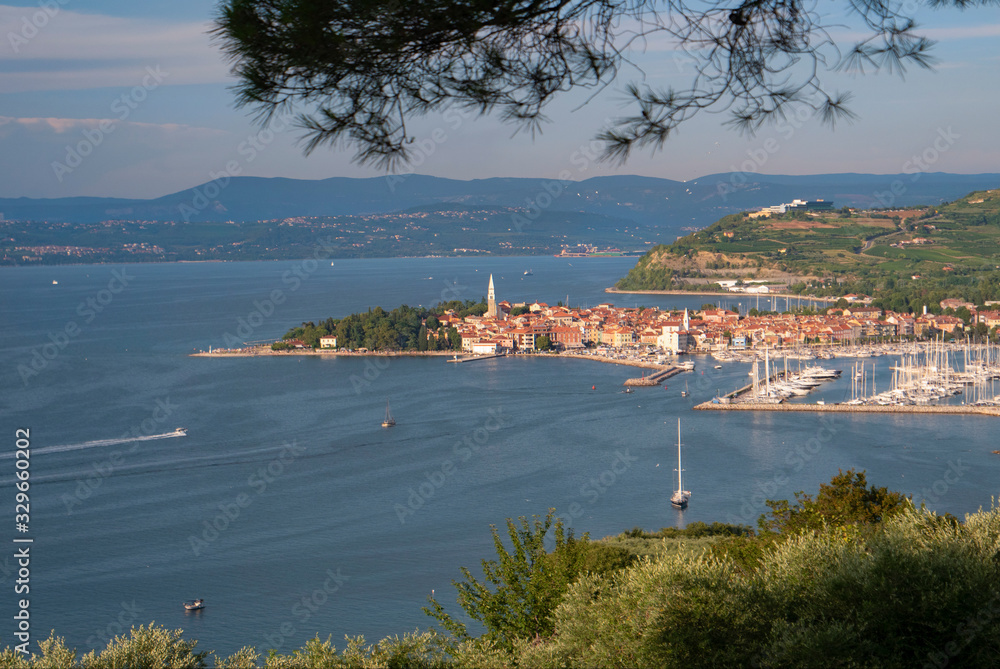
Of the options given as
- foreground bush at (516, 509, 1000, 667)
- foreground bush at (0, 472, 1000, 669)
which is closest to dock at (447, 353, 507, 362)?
foreground bush at (0, 472, 1000, 669)

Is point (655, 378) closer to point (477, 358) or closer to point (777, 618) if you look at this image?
point (477, 358)

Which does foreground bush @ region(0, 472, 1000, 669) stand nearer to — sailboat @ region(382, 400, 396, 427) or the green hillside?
sailboat @ region(382, 400, 396, 427)

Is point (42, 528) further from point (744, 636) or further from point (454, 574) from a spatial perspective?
point (744, 636)

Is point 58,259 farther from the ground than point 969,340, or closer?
farther from the ground

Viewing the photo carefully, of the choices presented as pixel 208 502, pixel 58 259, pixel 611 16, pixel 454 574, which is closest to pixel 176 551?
pixel 208 502

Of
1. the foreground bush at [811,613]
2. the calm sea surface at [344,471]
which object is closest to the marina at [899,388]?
the calm sea surface at [344,471]

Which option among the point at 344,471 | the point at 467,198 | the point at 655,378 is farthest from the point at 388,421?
the point at 467,198
